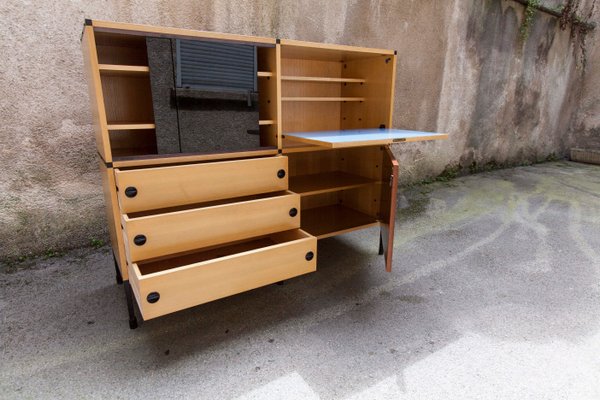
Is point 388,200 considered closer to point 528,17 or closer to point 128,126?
point 128,126

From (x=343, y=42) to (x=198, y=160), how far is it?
2.14m

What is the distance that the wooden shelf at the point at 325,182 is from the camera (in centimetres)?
212

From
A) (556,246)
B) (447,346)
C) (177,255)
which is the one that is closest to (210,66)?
(177,255)

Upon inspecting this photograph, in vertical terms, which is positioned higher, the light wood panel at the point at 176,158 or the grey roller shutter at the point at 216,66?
the grey roller shutter at the point at 216,66

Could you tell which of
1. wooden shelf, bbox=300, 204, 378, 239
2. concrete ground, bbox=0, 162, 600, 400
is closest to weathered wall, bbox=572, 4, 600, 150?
concrete ground, bbox=0, 162, 600, 400

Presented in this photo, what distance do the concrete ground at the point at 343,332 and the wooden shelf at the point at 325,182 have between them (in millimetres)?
505

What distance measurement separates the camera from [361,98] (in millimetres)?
2371

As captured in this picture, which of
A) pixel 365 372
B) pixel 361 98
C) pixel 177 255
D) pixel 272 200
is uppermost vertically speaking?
pixel 361 98

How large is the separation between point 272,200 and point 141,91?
970mm

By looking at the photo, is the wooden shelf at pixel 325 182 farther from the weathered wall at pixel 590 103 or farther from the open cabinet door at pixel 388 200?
the weathered wall at pixel 590 103

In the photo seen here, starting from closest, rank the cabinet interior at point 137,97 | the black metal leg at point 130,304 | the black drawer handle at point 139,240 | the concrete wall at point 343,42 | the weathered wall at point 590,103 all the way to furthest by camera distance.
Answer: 1. the black drawer handle at point 139,240
2. the black metal leg at point 130,304
3. the cabinet interior at point 137,97
4. the concrete wall at point 343,42
5. the weathered wall at point 590,103

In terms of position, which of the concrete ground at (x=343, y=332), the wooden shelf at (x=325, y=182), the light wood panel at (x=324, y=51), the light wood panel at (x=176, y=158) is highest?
the light wood panel at (x=324, y=51)

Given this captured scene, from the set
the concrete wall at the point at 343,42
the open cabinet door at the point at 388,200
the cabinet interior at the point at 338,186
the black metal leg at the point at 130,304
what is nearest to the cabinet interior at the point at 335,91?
the cabinet interior at the point at 338,186

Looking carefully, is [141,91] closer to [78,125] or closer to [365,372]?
[78,125]
